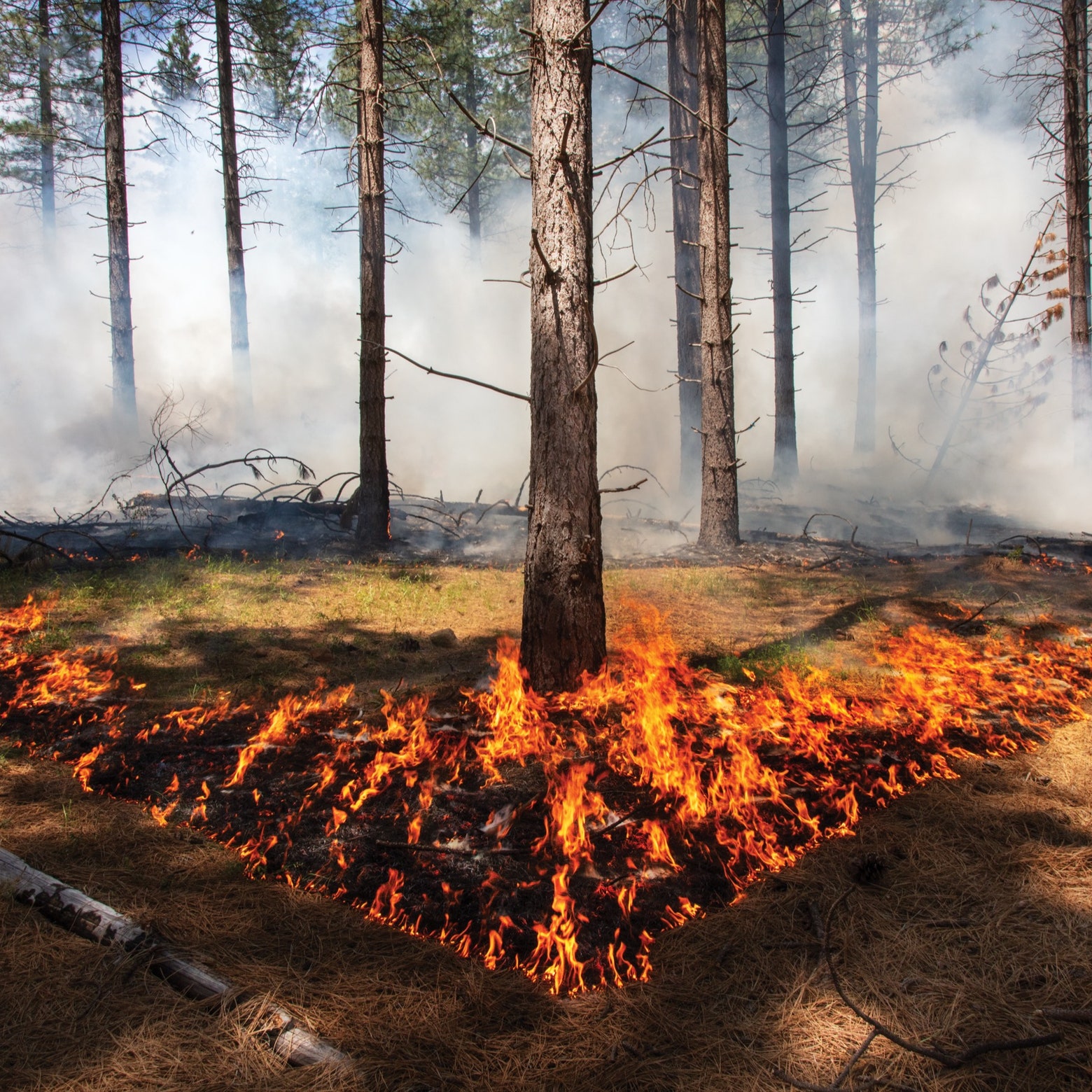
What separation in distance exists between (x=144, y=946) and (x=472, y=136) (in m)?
26.7

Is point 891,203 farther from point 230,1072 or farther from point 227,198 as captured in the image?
point 230,1072

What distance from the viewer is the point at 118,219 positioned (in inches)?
579

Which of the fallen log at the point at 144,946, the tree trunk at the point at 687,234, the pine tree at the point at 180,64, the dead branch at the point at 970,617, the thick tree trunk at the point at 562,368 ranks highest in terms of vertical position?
the pine tree at the point at 180,64

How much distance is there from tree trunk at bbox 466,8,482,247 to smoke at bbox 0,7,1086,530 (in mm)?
1355

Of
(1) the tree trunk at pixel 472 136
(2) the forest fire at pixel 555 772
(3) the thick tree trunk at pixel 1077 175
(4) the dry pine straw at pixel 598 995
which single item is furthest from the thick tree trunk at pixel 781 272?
(4) the dry pine straw at pixel 598 995

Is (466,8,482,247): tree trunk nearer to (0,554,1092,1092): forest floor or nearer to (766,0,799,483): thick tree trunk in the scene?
(766,0,799,483): thick tree trunk

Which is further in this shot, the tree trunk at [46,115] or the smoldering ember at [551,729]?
the tree trunk at [46,115]

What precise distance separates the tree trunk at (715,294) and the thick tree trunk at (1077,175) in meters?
7.38

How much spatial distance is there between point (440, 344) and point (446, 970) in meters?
22.6

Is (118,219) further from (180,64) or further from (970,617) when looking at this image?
(970,617)

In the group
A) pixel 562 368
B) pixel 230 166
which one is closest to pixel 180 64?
pixel 230 166

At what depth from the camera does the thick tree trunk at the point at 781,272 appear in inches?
615

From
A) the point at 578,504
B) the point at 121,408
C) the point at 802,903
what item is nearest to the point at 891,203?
the point at 121,408

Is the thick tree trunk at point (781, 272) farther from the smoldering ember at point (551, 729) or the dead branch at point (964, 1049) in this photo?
the dead branch at point (964, 1049)
